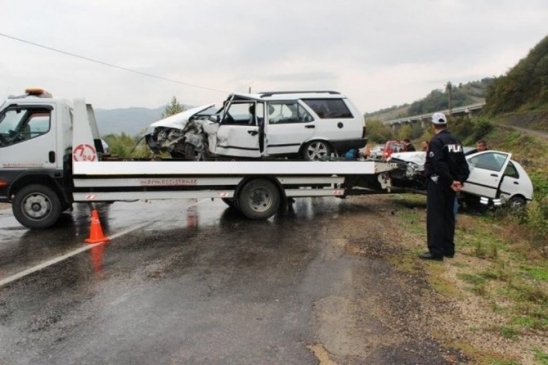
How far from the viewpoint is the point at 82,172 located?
8.26m

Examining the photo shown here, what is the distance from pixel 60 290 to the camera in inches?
201

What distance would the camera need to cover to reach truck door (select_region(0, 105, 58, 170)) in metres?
8.23

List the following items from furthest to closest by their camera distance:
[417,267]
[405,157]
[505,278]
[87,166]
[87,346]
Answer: [405,157], [87,166], [417,267], [505,278], [87,346]

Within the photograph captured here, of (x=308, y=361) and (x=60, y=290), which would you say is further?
(x=60, y=290)

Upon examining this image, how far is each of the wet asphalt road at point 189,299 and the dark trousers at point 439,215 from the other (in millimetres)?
867

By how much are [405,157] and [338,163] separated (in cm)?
286

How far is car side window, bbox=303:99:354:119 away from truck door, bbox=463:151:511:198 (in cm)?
342

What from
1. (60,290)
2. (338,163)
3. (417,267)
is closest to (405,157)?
(338,163)

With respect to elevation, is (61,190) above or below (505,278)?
above

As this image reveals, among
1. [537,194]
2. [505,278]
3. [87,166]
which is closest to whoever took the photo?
[505,278]

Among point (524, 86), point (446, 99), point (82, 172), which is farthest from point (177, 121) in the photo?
point (446, 99)

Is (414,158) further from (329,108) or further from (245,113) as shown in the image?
(245,113)

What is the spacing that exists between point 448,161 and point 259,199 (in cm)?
399

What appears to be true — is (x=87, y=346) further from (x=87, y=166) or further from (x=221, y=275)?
(x=87, y=166)
